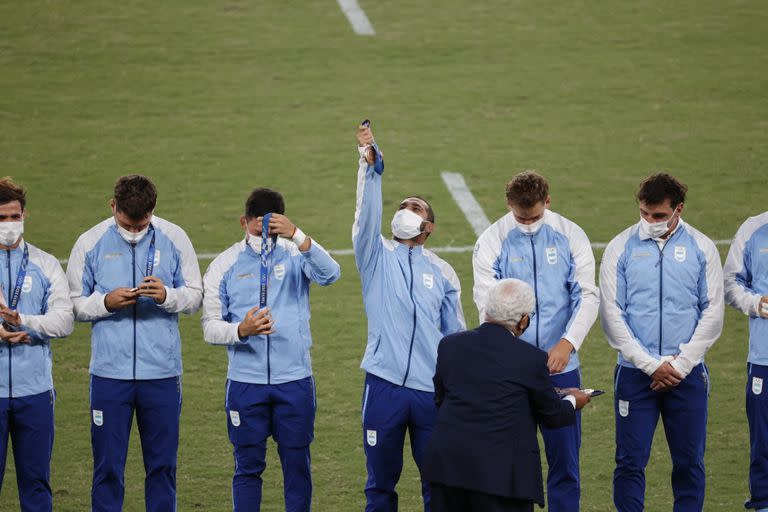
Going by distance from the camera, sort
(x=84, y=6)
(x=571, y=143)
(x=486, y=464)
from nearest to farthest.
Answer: (x=486, y=464) < (x=571, y=143) < (x=84, y=6)

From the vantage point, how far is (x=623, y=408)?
22.2 ft

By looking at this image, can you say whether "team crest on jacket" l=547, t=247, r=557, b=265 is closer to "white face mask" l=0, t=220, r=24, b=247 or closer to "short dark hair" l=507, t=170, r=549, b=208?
"short dark hair" l=507, t=170, r=549, b=208

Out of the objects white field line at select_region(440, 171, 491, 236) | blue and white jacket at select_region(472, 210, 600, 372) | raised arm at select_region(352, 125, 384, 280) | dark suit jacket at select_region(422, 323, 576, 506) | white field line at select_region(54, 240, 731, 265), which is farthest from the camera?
white field line at select_region(440, 171, 491, 236)

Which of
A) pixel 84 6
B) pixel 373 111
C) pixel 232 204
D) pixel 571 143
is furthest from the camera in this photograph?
pixel 84 6

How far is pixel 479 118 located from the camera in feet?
52.5

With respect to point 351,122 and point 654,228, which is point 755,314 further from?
point 351,122

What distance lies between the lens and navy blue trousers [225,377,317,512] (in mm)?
6543

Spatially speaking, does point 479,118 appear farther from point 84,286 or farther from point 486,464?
point 486,464

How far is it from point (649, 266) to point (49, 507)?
11.4 ft

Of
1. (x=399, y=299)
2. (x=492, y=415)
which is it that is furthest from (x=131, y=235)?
(x=492, y=415)

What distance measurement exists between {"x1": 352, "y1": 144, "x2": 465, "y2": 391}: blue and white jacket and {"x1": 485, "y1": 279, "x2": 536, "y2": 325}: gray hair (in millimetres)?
904

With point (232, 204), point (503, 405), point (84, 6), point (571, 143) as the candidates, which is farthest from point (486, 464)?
point (84, 6)

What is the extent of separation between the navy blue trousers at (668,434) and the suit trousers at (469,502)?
4.37ft

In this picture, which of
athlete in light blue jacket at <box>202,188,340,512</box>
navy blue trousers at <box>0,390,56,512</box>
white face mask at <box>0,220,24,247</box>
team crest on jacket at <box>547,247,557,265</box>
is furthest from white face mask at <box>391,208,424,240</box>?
navy blue trousers at <box>0,390,56,512</box>
